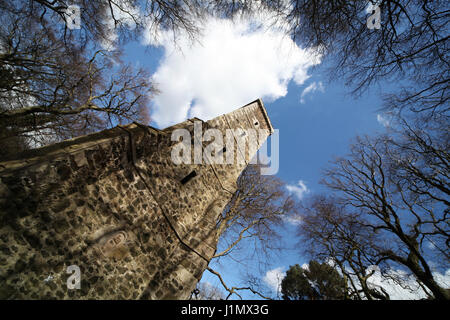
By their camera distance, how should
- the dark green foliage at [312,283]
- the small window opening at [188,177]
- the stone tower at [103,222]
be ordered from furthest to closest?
1. the dark green foliage at [312,283]
2. the small window opening at [188,177]
3. the stone tower at [103,222]

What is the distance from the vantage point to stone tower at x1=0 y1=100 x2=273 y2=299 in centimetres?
227

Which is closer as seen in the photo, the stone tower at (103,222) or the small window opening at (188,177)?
the stone tower at (103,222)

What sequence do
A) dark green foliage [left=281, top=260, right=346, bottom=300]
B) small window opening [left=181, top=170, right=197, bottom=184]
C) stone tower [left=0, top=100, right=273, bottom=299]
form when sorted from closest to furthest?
stone tower [left=0, top=100, right=273, bottom=299], small window opening [left=181, top=170, right=197, bottom=184], dark green foliage [left=281, top=260, right=346, bottom=300]

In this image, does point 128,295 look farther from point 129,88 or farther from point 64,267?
point 129,88

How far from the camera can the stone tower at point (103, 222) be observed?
89.2 inches

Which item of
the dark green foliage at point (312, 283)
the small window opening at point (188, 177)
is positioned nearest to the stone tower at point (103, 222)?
the small window opening at point (188, 177)

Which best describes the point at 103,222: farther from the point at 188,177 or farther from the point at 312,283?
the point at 312,283

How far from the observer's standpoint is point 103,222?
3141mm

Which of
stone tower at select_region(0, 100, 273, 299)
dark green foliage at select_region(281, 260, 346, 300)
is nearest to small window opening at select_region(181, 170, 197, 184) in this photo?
stone tower at select_region(0, 100, 273, 299)

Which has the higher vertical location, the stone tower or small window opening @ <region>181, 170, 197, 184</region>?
small window opening @ <region>181, 170, 197, 184</region>

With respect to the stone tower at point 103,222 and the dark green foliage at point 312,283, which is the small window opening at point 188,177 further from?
the dark green foliage at point 312,283

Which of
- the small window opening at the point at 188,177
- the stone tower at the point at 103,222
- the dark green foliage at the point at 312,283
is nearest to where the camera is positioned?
the stone tower at the point at 103,222

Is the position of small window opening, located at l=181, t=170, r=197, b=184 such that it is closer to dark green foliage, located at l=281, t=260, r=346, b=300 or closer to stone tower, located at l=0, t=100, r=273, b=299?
stone tower, located at l=0, t=100, r=273, b=299
